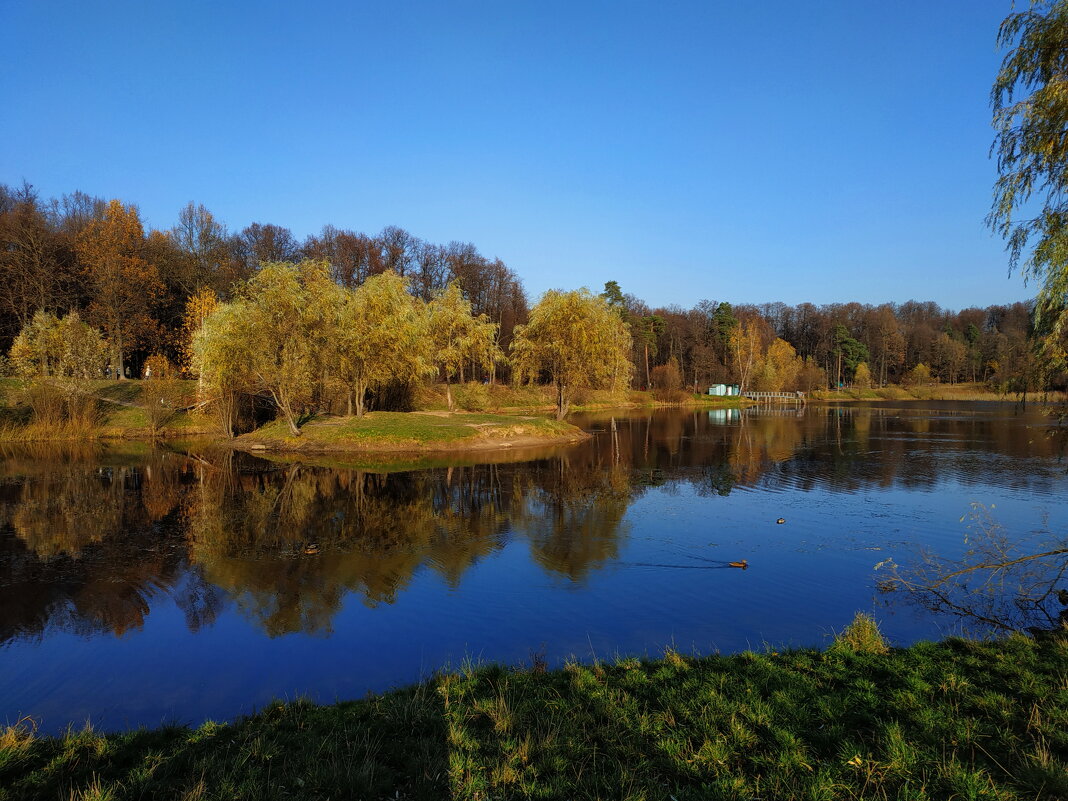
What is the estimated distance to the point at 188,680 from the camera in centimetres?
761

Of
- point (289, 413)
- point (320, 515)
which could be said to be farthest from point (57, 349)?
point (320, 515)

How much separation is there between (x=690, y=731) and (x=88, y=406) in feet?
140

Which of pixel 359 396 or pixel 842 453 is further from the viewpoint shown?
pixel 359 396

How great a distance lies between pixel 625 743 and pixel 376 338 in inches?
1250

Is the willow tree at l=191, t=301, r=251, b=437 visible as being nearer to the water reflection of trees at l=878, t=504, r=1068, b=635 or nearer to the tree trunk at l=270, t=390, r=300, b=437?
the tree trunk at l=270, t=390, r=300, b=437

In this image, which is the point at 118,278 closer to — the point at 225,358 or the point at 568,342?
the point at 225,358

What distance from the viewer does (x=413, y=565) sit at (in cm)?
1265

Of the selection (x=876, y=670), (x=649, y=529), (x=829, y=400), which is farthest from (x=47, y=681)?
(x=829, y=400)

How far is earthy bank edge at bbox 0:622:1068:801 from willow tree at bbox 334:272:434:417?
2935 cm

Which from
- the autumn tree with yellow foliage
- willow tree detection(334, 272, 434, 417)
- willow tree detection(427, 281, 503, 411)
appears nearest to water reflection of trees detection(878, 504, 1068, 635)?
willow tree detection(334, 272, 434, 417)

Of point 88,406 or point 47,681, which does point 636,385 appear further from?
point 47,681

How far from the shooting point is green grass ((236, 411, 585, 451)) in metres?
32.2

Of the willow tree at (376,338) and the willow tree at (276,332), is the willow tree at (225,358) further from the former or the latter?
the willow tree at (376,338)

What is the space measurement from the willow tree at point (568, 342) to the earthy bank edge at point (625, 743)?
1404 inches
